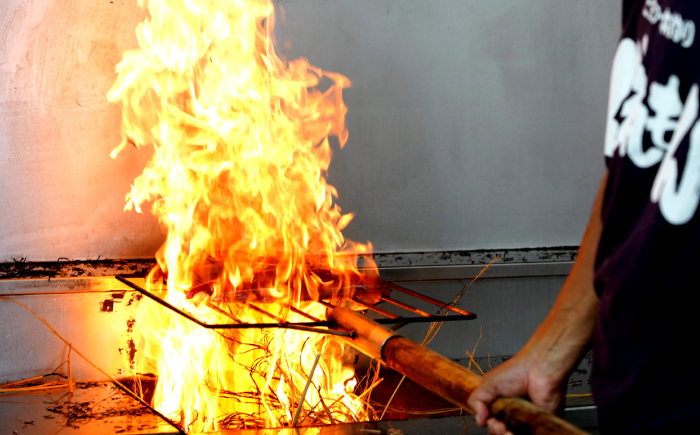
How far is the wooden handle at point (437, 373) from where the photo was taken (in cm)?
118

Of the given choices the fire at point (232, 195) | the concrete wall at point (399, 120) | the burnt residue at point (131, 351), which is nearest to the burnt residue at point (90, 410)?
the fire at point (232, 195)

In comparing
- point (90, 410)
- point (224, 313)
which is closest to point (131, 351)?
point (90, 410)

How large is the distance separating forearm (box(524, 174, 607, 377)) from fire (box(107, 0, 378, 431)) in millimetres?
1256

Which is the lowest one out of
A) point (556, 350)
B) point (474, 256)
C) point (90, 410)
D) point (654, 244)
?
point (90, 410)

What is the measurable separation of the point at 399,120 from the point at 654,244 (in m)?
2.39

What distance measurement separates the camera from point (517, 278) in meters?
3.49

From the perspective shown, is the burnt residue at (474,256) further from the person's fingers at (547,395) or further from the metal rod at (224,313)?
the person's fingers at (547,395)

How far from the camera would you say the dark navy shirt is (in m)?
0.92

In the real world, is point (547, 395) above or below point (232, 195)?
below

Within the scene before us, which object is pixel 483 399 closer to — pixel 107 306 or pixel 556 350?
pixel 556 350

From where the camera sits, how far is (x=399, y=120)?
3.26 metres

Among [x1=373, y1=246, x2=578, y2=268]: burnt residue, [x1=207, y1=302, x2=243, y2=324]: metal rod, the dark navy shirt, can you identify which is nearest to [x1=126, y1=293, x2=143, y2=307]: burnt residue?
[x1=207, y1=302, x2=243, y2=324]: metal rod

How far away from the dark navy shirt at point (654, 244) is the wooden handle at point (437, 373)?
0.15 m

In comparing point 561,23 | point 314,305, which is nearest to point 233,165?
point 314,305
